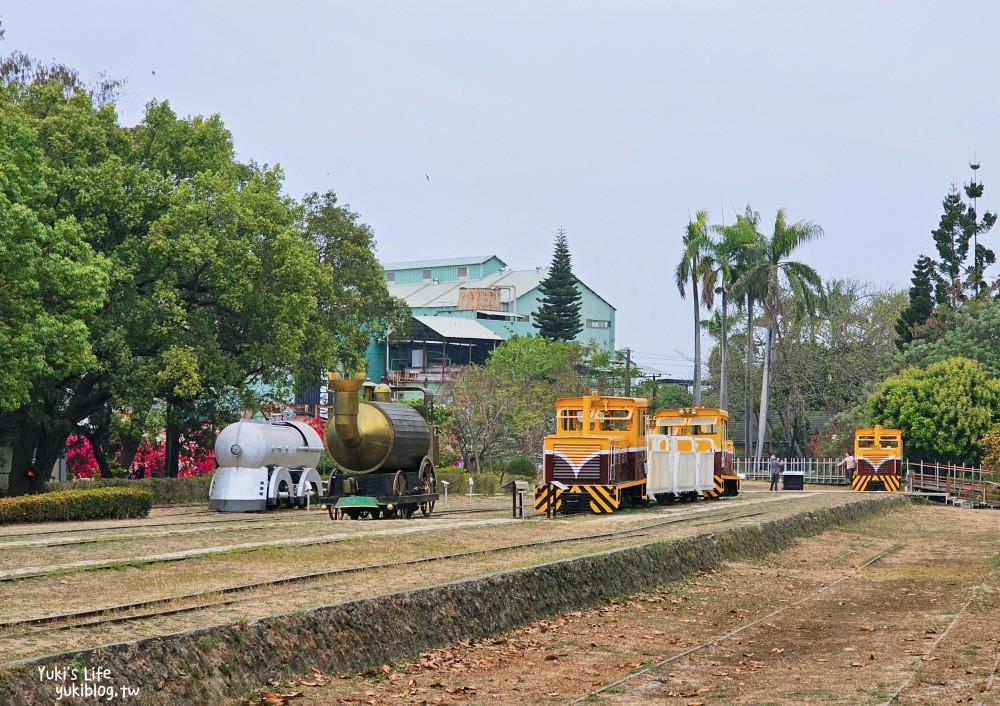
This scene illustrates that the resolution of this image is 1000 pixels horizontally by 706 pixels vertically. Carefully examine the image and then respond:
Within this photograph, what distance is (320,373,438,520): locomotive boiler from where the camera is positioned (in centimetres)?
3062

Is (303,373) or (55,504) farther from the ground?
(303,373)

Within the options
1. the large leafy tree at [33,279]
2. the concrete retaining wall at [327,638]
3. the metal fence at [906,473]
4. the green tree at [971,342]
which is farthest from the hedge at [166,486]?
the green tree at [971,342]

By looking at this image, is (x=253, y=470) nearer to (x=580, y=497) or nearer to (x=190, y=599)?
(x=580, y=497)

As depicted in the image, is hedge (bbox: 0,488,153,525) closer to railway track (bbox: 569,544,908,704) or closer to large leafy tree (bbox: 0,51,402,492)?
large leafy tree (bbox: 0,51,402,492)

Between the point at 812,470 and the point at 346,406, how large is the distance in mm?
53223

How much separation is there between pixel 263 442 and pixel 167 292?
6899 mm

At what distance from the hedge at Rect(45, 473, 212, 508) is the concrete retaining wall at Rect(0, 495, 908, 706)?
84.5 ft

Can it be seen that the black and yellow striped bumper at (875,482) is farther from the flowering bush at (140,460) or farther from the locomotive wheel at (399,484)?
the locomotive wheel at (399,484)

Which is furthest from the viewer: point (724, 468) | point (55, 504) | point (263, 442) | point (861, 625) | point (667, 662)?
point (724, 468)

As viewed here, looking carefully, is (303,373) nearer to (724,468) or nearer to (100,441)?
(100,441)

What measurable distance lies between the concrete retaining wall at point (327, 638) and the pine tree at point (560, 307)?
87.5 m

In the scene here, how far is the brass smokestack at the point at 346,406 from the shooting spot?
99.4ft

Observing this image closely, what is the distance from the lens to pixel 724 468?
1876 inches

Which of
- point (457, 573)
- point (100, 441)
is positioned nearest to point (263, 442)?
point (100, 441)
